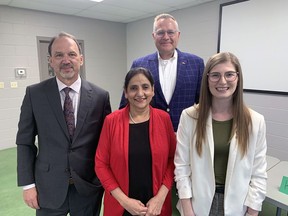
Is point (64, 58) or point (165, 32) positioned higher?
point (165, 32)

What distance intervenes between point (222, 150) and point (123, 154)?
0.56 meters

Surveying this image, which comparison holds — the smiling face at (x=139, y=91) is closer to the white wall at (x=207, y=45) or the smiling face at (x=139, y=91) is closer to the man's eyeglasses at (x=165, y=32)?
the man's eyeglasses at (x=165, y=32)

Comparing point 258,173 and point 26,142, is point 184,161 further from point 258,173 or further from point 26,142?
point 26,142

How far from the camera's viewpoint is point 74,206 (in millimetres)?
1462

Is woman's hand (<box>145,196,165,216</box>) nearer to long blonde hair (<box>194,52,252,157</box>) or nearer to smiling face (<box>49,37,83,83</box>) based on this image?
long blonde hair (<box>194,52,252,157</box>)

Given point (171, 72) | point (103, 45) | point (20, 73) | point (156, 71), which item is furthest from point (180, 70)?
point (103, 45)

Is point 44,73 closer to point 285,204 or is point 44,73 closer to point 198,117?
point 198,117

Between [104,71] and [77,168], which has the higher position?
[104,71]

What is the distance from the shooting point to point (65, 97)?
4.58ft

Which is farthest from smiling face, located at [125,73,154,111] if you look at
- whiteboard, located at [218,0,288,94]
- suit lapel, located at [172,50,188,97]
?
whiteboard, located at [218,0,288,94]

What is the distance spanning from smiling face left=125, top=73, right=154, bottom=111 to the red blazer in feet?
0.28

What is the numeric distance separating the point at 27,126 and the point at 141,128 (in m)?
0.70

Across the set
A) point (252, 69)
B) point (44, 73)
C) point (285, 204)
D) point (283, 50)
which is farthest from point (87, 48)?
point (285, 204)

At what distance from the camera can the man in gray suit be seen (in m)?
1.34
